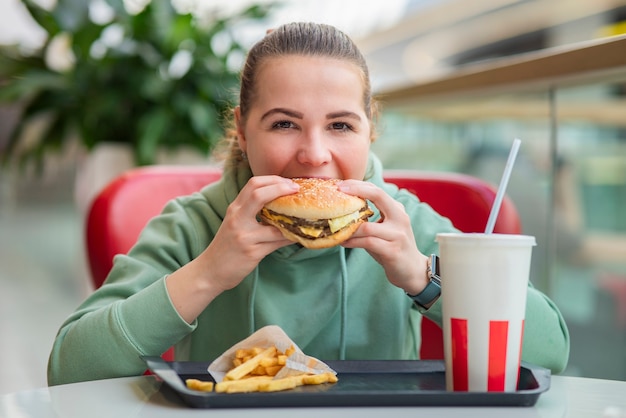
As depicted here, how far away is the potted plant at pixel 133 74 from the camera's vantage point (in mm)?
3797

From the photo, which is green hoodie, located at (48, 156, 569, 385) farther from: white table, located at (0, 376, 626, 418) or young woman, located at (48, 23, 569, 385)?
white table, located at (0, 376, 626, 418)

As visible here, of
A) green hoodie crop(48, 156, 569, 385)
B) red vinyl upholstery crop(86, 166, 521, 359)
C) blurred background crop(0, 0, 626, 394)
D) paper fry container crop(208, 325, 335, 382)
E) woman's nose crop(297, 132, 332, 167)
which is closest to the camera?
paper fry container crop(208, 325, 335, 382)

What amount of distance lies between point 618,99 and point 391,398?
123 cm

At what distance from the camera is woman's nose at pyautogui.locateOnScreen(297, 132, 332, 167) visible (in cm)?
113

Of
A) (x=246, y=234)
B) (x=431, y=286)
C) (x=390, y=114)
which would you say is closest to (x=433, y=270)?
(x=431, y=286)

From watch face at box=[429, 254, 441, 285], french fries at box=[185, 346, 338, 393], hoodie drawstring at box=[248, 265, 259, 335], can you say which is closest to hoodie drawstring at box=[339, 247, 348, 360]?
hoodie drawstring at box=[248, 265, 259, 335]

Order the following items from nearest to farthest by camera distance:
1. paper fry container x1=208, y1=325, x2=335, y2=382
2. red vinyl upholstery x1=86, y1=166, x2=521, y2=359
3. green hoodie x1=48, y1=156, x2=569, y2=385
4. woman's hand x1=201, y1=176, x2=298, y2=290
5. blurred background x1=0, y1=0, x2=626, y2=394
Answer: paper fry container x1=208, y1=325, x2=335, y2=382 → woman's hand x1=201, y1=176, x2=298, y2=290 → green hoodie x1=48, y1=156, x2=569, y2=385 → red vinyl upholstery x1=86, y1=166, x2=521, y2=359 → blurred background x1=0, y1=0, x2=626, y2=394

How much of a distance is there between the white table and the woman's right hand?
0.18m

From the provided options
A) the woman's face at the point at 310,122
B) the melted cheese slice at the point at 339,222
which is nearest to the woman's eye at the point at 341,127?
the woman's face at the point at 310,122

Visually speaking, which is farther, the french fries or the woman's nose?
the woman's nose

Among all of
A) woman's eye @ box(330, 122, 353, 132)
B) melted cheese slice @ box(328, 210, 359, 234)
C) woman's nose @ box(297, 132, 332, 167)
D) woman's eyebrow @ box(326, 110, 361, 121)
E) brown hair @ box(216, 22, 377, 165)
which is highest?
brown hair @ box(216, 22, 377, 165)

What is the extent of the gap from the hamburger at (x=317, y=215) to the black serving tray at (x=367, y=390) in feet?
0.55

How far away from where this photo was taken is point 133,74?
388cm

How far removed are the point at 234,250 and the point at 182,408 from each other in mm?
272
